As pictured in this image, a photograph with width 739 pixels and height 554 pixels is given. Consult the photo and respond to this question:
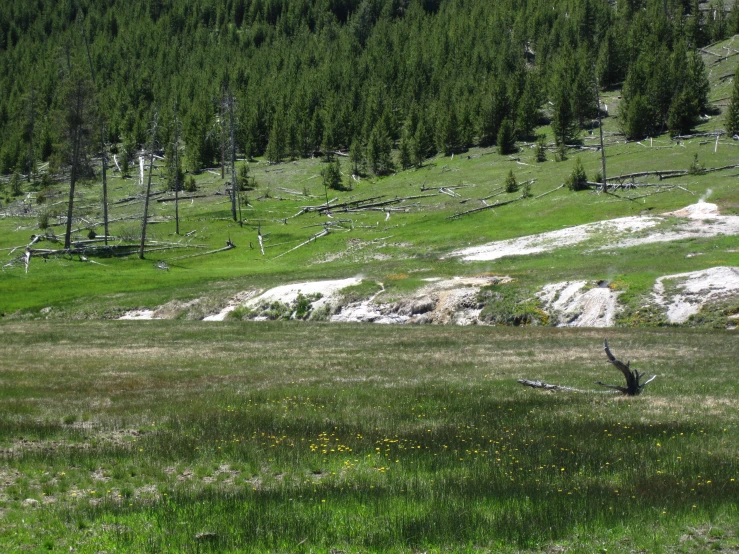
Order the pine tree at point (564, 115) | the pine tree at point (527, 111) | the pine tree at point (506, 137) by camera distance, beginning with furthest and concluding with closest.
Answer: the pine tree at point (527, 111) < the pine tree at point (506, 137) < the pine tree at point (564, 115)

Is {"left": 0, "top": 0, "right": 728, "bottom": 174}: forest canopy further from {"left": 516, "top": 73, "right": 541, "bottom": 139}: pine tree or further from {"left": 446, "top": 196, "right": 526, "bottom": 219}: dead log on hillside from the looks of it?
{"left": 446, "top": 196, "right": 526, "bottom": 219}: dead log on hillside

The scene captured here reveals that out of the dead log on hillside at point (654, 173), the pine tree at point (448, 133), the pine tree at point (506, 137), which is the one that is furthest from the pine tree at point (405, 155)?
the dead log on hillside at point (654, 173)

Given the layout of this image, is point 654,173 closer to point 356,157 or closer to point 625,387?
point 356,157

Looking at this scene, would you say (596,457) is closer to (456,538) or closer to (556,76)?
(456,538)

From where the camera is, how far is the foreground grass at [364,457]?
31.5 ft

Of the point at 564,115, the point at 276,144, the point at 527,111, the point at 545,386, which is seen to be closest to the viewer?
the point at 545,386

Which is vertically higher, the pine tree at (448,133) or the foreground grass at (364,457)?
the pine tree at (448,133)

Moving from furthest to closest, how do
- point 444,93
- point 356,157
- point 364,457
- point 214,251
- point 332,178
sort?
point 444,93
point 356,157
point 332,178
point 214,251
point 364,457

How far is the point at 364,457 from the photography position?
565 inches

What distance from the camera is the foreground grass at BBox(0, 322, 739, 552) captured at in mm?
9602

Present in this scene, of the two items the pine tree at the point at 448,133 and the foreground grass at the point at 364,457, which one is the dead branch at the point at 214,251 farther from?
the pine tree at the point at 448,133

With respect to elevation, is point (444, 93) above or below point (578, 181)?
above

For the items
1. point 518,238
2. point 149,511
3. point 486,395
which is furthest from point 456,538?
point 518,238

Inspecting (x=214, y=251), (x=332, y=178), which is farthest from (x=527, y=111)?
(x=214, y=251)
